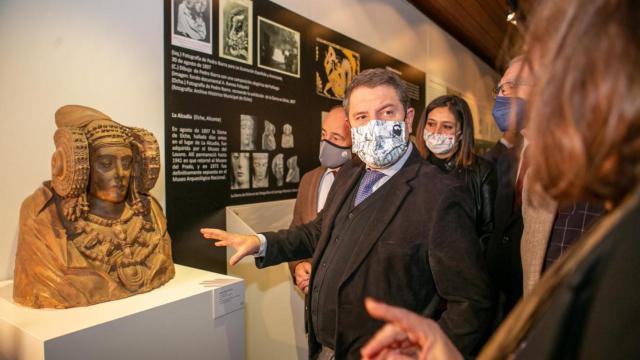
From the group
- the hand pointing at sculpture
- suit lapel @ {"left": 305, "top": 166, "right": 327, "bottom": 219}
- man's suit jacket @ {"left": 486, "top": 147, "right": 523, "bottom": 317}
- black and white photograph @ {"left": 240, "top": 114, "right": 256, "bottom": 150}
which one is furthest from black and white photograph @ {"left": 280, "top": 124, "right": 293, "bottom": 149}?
man's suit jacket @ {"left": 486, "top": 147, "right": 523, "bottom": 317}

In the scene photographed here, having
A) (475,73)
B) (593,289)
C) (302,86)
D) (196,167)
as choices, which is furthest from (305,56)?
(475,73)

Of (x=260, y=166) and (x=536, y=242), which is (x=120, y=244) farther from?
(x=536, y=242)

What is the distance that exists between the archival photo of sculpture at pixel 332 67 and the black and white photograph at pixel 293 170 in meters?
0.76

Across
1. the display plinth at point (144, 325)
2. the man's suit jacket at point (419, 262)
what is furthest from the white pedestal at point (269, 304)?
the man's suit jacket at point (419, 262)

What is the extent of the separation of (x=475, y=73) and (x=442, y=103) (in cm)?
687

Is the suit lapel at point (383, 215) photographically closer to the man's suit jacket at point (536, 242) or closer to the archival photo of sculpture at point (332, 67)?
the man's suit jacket at point (536, 242)

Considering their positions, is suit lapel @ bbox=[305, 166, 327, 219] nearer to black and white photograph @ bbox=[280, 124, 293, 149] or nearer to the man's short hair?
black and white photograph @ bbox=[280, 124, 293, 149]

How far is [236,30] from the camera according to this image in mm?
3117

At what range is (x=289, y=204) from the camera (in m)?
3.66

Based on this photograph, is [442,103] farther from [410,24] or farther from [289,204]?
[410,24]

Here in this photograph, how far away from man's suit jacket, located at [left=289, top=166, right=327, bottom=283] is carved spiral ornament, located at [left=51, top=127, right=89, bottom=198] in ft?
4.56

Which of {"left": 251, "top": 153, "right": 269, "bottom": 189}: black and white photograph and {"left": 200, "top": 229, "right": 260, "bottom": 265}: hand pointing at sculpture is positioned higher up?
{"left": 251, "top": 153, "right": 269, "bottom": 189}: black and white photograph

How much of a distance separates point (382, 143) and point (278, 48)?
2041 millimetres

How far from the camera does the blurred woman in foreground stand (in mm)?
525
